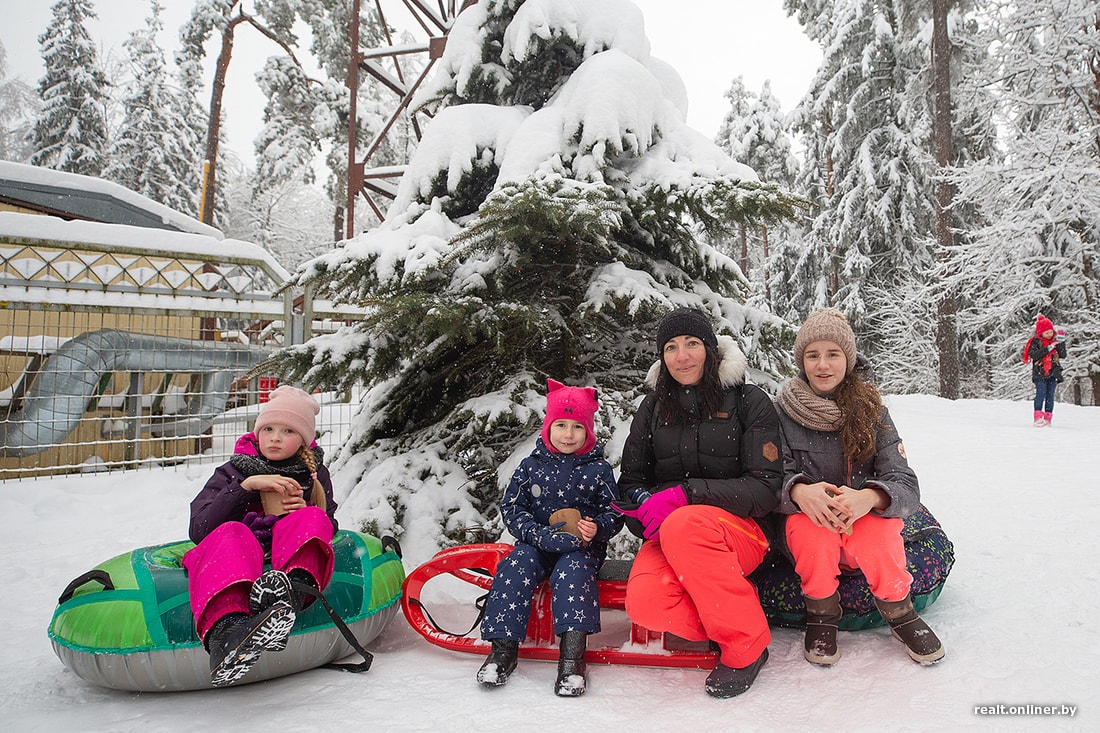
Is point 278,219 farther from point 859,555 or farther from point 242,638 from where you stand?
point 859,555

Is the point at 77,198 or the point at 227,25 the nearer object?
the point at 77,198

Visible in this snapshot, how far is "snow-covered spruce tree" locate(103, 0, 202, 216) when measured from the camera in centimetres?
2375

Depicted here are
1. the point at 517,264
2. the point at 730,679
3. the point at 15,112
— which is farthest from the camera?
the point at 15,112

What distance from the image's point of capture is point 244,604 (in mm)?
2227

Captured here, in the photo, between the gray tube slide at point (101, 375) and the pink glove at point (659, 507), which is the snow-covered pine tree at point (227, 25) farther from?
the pink glove at point (659, 507)

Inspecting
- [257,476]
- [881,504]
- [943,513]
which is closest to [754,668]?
[881,504]

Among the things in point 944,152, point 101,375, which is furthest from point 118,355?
point 944,152

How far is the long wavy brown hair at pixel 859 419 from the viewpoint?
8.52 feet

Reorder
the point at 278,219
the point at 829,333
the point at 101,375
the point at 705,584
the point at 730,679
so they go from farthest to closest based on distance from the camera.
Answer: the point at 278,219, the point at 101,375, the point at 829,333, the point at 705,584, the point at 730,679

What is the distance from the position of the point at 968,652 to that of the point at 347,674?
2351 millimetres

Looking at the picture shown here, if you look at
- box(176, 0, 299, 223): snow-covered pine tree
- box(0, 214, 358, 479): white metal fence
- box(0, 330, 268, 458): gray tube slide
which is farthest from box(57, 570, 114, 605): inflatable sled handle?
box(176, 0, 299, 223): snow-covered pine tree

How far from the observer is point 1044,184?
1249 cm

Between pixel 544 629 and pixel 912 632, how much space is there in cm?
142

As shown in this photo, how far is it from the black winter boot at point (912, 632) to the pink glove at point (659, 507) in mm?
823
